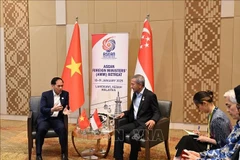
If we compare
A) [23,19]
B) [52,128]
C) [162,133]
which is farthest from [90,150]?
[23,19]

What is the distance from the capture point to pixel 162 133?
4.00 m

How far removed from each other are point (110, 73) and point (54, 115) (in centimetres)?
177

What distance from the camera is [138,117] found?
4.09 meters

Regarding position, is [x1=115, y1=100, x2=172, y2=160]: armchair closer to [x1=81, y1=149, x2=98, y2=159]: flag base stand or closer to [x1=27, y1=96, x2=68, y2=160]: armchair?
[x1=81, y1=149, x2=98, y2=159]: flag base stand

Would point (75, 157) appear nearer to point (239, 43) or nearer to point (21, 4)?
point (239, 43)

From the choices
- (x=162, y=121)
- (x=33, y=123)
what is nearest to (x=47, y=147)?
(x=33, y=123)

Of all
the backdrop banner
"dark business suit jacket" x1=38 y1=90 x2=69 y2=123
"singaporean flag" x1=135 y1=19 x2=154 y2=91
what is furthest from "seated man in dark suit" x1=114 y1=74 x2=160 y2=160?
the backdrop banner

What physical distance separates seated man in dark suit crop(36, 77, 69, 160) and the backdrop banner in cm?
141

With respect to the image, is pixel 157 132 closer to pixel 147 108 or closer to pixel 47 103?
pixel 147 108

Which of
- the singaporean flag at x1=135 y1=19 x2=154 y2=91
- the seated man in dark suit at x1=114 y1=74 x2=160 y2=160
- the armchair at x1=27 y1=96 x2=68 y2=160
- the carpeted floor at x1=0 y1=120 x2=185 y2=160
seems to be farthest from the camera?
the singaporean flag at x1=135 y1=19 x2=154 y2=91

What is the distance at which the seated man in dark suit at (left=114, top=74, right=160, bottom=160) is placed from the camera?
3.86m

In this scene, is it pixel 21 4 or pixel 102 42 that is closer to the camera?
pixel 102 42

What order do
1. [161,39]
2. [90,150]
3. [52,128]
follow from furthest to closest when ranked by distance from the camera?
[161,39]
[90,150]
[52,128]

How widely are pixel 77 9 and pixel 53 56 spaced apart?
1.32m
